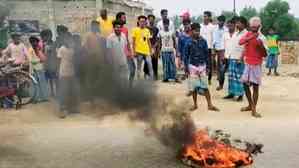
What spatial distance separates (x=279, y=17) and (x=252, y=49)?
78.9 feet

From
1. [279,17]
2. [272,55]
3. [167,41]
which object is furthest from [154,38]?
[279,17]

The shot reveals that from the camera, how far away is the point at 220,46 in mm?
12391

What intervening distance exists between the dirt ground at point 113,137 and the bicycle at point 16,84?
0.27 meters

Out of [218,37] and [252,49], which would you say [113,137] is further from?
[218,37]

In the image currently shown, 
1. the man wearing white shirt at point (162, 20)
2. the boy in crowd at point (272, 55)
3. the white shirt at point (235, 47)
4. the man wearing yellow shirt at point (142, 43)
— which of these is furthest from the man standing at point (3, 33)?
the boy in crowd at point (272, 55)

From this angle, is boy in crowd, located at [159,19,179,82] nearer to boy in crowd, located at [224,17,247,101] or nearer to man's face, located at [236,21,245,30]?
boy in crowd, located at [224,17,247,101]

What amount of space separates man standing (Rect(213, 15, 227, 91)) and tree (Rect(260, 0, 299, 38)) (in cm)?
2006

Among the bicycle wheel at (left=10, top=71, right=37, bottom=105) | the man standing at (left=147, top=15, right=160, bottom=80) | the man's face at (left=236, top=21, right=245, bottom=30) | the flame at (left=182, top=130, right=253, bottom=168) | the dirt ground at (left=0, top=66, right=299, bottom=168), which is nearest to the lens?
the flame at (left=182, top=130, right=253, bottom=168)

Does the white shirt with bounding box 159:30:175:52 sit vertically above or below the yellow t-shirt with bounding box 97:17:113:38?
below

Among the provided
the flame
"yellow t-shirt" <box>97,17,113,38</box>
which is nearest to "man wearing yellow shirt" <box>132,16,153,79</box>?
"yellow t-shirt" <box>97,17,113,38</box>

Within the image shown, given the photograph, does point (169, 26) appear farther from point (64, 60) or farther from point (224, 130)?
point (224, 130)

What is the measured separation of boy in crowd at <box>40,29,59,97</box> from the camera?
34.5 feet

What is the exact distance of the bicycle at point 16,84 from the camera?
10117 mm

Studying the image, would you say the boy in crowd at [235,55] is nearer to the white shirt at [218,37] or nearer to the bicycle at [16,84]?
the white shirt at [218,37]
